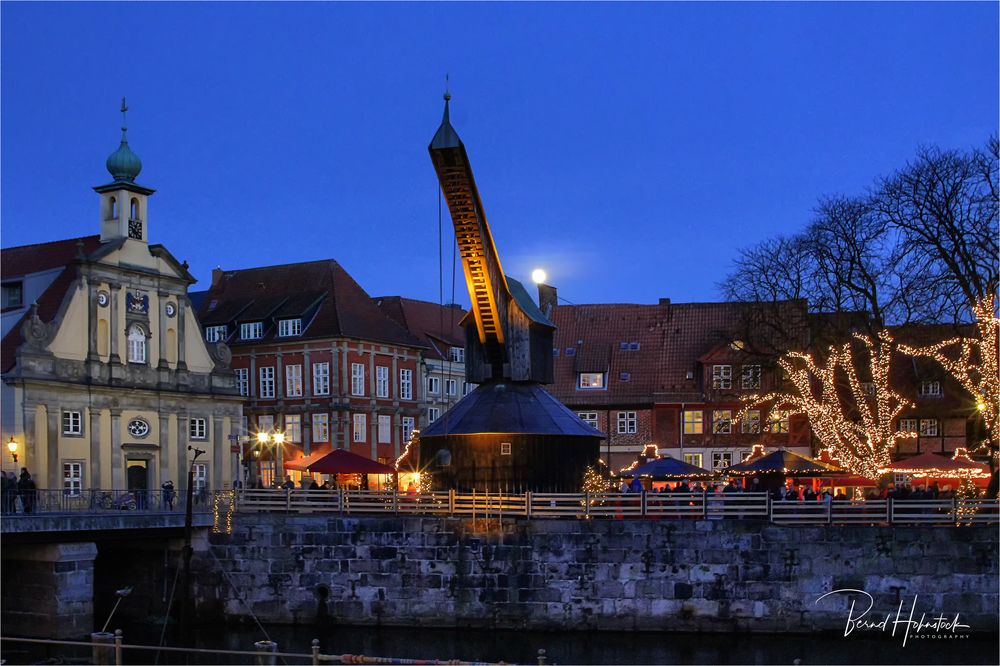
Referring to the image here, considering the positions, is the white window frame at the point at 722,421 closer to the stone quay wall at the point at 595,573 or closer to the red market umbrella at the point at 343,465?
the red market umbrella at the point at 343,465

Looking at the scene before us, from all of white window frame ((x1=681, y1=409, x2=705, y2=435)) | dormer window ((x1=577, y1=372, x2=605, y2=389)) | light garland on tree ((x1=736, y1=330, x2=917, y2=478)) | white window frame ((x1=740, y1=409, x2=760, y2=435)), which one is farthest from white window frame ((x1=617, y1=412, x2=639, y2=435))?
light garland on tree ((x1=736, y1=330, x2=917, y2=478))

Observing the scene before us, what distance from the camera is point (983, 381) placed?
41.4 meters

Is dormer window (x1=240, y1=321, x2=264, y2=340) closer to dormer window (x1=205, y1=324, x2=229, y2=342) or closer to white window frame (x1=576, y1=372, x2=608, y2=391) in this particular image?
dormer window (x1=205, y1=324, x2=229, y2=342)

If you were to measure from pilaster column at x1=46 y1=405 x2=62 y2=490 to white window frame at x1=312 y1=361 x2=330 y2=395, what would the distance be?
1864 cm

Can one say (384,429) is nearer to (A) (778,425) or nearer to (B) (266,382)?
(B) (266,382)

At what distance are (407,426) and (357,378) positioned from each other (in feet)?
16.8

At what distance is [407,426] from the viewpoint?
6869 cm

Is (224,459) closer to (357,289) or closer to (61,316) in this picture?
(61,316)

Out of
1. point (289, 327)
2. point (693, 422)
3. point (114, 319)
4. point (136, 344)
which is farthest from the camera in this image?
point (289, 327)

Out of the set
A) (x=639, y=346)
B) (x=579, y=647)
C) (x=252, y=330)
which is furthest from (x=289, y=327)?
→ (x=579, y=647)

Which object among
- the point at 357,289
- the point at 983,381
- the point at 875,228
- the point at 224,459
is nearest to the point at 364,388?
the point at 357,289

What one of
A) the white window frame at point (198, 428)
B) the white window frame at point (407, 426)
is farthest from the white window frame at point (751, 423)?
the white window frame at point (198, 428)

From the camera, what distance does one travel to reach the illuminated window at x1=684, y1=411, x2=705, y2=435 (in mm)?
59031

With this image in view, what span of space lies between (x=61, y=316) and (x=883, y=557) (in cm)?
2992
